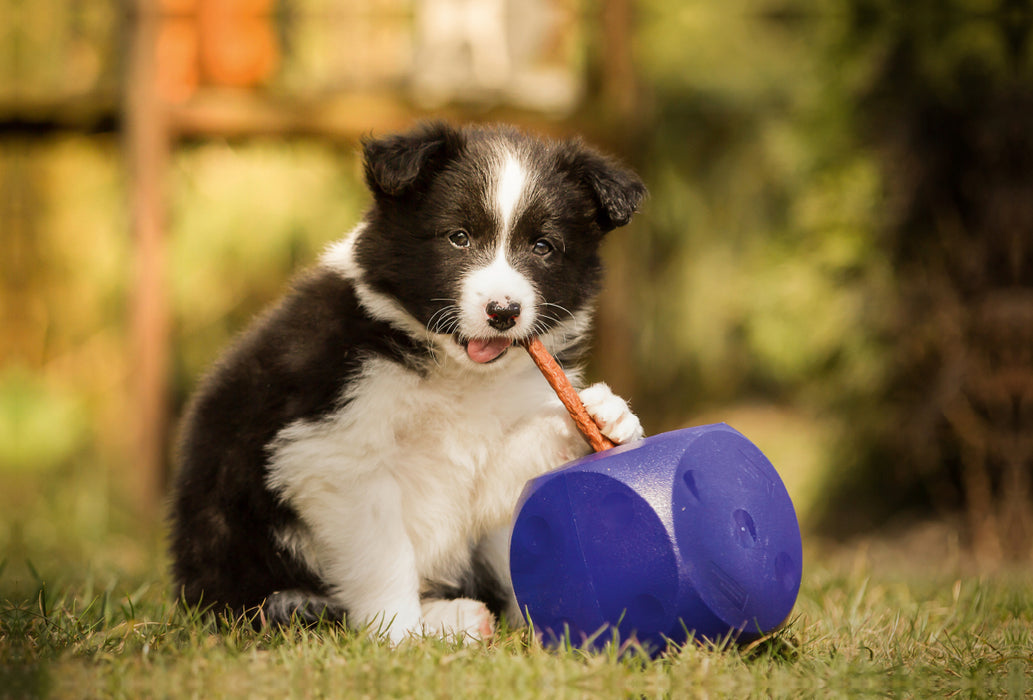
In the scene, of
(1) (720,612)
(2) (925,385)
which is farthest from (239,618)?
(2) (925,385)

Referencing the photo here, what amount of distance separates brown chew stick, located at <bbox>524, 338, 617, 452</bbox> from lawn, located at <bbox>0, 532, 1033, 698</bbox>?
563 millimetres

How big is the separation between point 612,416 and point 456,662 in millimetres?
819

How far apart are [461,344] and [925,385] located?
3.64 metres

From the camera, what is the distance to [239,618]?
2.83 metres

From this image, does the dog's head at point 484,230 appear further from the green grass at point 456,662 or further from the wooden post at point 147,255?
the wooden post at point 147,255

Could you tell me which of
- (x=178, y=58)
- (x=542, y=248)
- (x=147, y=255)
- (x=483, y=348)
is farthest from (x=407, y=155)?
(x=178, y=58)

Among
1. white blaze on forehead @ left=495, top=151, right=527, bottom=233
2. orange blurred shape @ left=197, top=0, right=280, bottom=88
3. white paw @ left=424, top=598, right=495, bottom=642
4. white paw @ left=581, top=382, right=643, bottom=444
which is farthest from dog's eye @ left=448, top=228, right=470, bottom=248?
orange blurred shape @ left=197, top=0, right=280, bottom=88

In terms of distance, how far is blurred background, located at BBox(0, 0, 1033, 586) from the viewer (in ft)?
18.2

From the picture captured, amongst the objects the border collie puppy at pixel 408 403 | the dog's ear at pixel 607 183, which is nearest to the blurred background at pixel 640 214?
the border collie puppy at pixel 408 403

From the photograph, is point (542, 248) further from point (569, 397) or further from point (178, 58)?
point (178, 58)

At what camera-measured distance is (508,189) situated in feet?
9.43

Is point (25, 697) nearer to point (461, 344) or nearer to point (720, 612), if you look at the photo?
point (461, 344)

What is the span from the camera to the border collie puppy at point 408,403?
281cm

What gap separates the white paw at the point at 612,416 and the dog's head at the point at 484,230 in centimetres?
25
